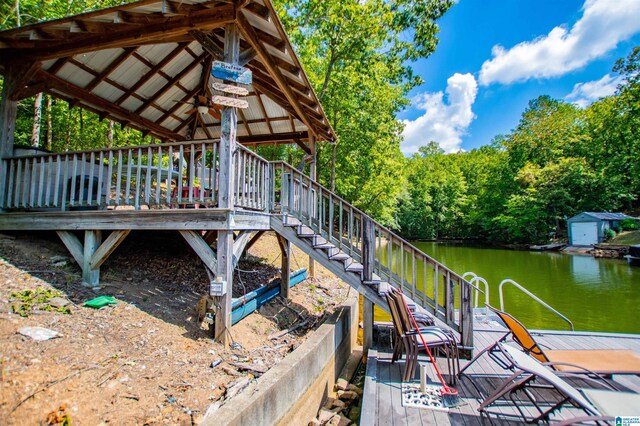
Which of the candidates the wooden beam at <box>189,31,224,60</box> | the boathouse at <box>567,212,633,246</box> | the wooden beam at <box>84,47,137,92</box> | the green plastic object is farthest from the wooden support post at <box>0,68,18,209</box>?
the boathouse at <box>567,212,633,246</box>

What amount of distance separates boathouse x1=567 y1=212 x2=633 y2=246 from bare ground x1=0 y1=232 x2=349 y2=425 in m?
31.4

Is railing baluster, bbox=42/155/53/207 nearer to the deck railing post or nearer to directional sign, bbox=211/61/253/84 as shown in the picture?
directional sign, bbox=211/61/253/84

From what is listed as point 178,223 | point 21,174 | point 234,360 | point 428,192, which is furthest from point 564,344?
point 428,192

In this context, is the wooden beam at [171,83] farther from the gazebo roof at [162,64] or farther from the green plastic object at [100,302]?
the green plastic object at [100,302]

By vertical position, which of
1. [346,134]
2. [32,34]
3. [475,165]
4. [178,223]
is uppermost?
[475,165]

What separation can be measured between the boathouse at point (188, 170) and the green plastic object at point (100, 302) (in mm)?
651

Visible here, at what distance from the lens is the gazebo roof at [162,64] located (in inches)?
173

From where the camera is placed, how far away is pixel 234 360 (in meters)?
3.80

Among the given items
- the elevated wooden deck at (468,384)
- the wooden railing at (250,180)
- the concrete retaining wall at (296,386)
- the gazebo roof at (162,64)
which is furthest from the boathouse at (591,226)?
A: the wooden railing at (250,180)

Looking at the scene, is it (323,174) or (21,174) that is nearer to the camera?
(21,174)

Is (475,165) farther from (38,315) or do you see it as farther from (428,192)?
(38,315)

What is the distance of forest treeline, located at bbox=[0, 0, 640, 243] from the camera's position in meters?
12.3

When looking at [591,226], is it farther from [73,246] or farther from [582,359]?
[73,246]

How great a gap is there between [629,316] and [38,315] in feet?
45.4
